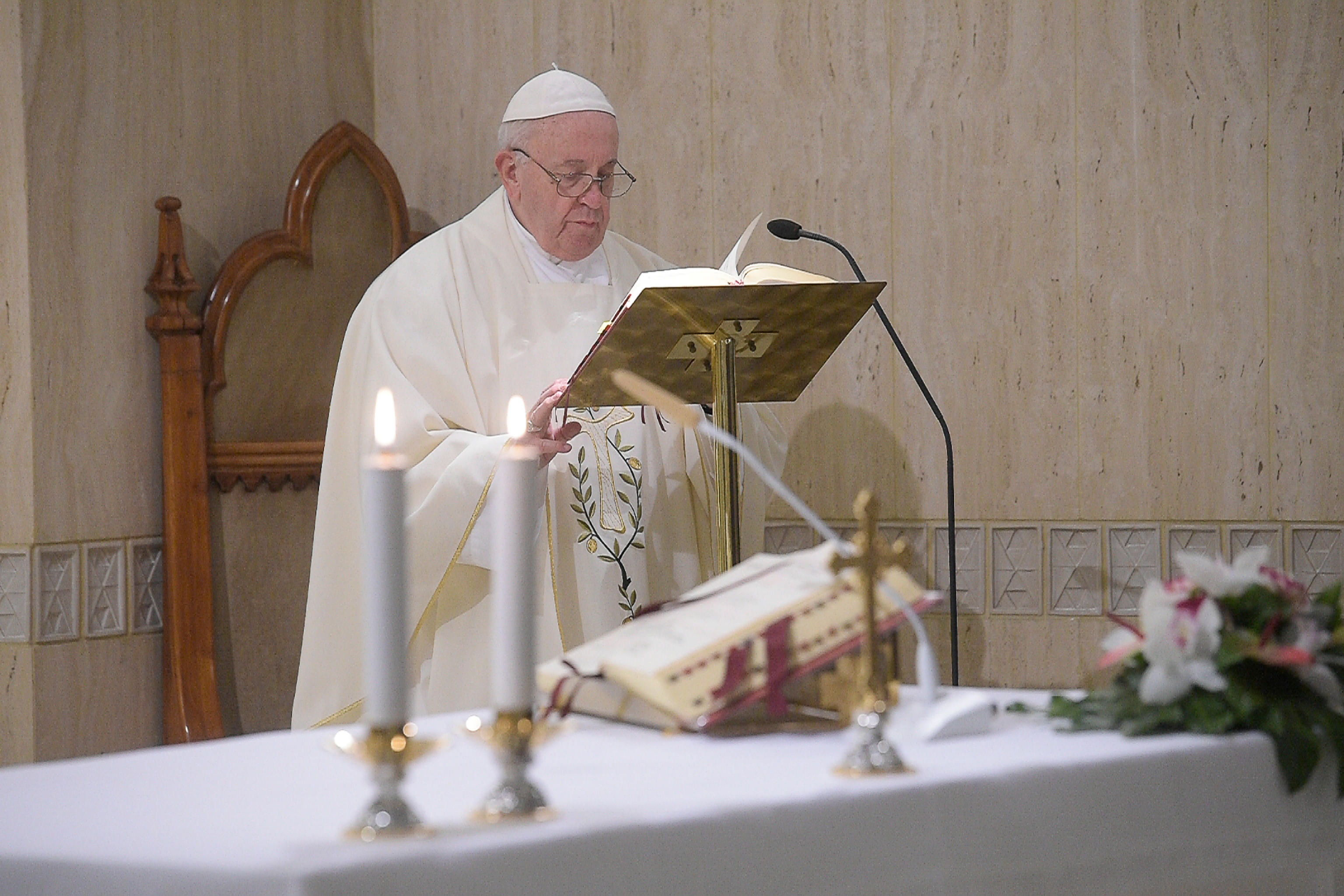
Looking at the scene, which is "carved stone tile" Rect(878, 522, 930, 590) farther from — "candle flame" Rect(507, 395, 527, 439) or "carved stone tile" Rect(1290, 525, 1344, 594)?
"candle flame" Rect(507, 395, 527, 439)

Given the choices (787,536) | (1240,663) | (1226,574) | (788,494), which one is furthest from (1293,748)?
(787,536)

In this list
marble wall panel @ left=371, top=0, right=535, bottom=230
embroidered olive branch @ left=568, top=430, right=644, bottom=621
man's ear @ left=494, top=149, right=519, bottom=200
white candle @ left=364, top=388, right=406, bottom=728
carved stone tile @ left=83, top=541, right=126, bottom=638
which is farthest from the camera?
marble wall panel @ left=371, top=0, right=535, bottom=230

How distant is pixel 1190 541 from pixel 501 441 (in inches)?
91.6

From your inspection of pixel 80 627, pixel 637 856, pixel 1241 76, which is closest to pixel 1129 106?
pixel 1241 76

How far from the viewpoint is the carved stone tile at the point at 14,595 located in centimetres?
464

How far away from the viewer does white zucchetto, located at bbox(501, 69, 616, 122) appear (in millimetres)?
4543

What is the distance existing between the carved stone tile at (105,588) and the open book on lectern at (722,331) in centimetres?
203

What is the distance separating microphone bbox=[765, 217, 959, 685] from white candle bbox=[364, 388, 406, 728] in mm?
2099

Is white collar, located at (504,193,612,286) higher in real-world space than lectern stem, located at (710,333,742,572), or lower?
higher

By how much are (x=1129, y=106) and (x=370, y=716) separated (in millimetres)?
4315

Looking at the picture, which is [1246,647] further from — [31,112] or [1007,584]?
[31,112]

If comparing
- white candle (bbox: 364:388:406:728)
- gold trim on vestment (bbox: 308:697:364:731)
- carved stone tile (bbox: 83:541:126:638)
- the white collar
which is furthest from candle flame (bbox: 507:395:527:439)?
carved stone tile (bbox: 83:541:126:638)

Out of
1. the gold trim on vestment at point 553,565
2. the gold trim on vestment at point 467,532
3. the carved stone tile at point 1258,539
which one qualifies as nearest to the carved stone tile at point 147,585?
the gold trim on vestment at point 467,532

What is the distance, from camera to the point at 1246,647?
1944 mm
